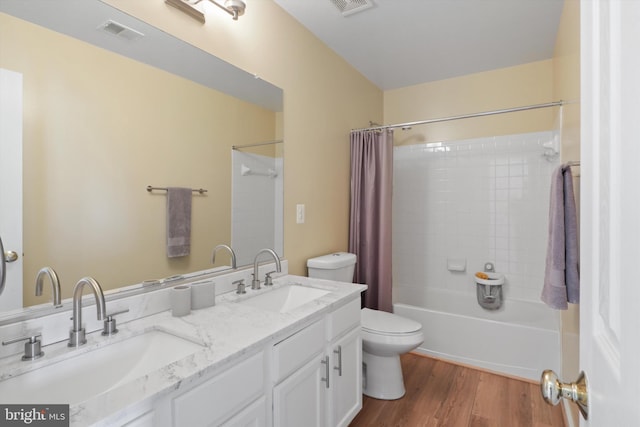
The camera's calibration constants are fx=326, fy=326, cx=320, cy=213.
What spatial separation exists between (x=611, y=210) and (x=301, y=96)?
2050mm

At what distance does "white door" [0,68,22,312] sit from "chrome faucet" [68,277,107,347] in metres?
0.17

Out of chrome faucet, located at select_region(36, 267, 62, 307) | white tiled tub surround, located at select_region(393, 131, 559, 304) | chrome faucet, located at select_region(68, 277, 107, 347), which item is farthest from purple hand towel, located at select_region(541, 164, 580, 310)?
chrome faucet, located at select_region(36, 267, 62, 307)

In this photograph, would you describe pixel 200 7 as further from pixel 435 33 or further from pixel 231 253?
pixel 435 33

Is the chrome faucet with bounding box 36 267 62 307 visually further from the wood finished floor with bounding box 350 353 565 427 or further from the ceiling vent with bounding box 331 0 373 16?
the ceiling vent with bounding box 331 0 373 16

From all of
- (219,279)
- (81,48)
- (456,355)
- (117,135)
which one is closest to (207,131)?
(117,135)

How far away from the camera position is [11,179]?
3.36 feet

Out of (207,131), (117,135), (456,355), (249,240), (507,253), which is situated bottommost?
(456,355)

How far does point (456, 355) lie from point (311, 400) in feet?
5.88

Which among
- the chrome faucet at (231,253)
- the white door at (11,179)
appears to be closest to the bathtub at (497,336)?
the chrome faucet at (231,253)

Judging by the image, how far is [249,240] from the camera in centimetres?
188

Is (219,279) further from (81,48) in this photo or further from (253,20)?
(253,20)

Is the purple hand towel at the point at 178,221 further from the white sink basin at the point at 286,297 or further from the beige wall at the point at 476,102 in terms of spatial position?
the beige wall at the point at 476,102

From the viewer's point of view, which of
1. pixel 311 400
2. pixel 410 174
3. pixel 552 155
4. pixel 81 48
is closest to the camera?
pixel 81 48

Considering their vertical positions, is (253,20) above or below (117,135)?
above
